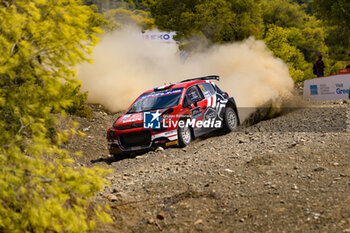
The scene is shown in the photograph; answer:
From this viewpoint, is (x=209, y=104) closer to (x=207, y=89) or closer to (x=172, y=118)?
(x=207, y=89)

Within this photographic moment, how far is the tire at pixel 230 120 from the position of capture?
1191cm

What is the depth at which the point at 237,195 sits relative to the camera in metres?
6.33

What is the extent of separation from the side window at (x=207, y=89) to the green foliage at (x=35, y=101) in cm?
709

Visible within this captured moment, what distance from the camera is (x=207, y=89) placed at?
468 inches

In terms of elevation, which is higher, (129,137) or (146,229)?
(129,137)

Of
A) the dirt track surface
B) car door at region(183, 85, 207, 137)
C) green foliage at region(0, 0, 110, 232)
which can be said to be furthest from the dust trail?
green foliage at region(0, 0, 110, 232)

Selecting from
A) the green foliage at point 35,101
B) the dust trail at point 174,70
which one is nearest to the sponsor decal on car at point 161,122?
the dust trail at point 174,70

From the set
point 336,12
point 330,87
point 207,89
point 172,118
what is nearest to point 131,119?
point 172,118

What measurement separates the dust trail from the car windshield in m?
3.69

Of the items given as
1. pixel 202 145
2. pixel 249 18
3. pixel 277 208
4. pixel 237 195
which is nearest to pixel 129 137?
pixel 202 145

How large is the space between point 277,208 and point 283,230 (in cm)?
Result: 61

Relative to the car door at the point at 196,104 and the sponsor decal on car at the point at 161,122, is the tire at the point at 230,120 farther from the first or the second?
the sponsor decal on car at the point at 161,122

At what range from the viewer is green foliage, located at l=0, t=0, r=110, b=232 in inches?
172

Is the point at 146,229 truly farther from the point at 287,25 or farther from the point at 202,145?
the point at 287,25
